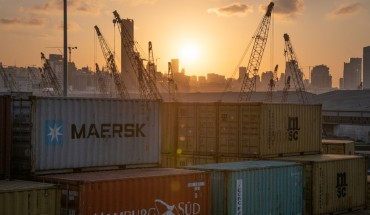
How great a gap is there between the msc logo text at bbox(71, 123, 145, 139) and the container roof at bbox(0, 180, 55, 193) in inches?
142

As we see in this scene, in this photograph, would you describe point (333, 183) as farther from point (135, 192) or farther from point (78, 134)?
point (78, 134)

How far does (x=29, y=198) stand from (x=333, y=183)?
19834mm

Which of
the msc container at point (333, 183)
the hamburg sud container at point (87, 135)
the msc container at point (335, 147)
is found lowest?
the msc container at point (333, 183)

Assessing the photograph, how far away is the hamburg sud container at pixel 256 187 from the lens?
25812 mm

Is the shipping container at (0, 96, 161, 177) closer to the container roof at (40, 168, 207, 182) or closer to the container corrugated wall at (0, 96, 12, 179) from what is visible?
the container corrugated wall at (0, 96, 12, 179)

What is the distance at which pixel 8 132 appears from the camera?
21891 millimetres

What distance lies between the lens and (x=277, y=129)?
1284 inches

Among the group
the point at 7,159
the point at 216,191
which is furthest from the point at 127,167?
the point at 7,159

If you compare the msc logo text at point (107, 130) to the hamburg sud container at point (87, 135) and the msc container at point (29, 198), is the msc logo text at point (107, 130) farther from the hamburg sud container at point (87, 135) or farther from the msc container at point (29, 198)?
the msc container at point (29, 198)

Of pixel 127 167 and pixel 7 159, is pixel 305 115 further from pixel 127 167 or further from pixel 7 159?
pixel 7 159

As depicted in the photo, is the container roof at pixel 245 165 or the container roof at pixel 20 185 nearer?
the container roof at pixel 20 185

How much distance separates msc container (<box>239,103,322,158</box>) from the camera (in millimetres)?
31453

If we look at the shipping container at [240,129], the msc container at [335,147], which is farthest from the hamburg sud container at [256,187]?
the msc container at [335,147]

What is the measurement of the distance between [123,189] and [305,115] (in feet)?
56.9
